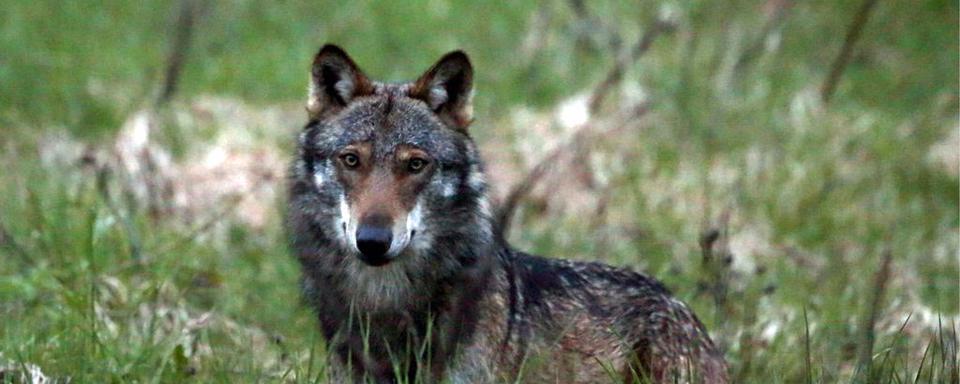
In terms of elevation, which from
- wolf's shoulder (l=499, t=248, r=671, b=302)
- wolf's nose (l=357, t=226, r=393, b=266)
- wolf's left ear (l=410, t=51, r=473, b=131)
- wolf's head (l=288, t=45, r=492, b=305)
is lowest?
wolf's shoulder (l=499, t=248, r=671, b=302)

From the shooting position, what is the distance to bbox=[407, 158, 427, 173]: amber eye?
6.10 metres

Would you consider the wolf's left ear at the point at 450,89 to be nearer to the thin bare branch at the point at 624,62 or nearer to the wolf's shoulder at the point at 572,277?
the wolf's shoulder at the point at 572,277

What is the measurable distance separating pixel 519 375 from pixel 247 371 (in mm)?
1086

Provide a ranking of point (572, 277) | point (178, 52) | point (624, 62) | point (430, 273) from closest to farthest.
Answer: point (430, 273)
point (572, 277)
point (178, 52)
point (624, 62)

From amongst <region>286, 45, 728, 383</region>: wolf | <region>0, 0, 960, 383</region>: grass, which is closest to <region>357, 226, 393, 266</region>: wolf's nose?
<region>286, 45, 728, 383</region>: wolf

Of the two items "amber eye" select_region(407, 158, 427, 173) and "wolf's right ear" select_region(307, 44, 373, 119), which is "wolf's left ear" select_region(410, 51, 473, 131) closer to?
"wolf's right ear" select_region(307, 44, 373, 119)

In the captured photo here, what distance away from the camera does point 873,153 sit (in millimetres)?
12344

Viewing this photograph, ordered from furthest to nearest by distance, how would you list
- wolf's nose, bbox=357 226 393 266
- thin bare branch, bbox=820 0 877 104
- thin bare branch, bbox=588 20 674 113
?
thin bare branch, bbox=588 20 674 113, thin bare branch, bbox=820 0 877 104, wolf's nose, bbox=357 226 393 266

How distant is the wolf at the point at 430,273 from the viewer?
19.7 feet

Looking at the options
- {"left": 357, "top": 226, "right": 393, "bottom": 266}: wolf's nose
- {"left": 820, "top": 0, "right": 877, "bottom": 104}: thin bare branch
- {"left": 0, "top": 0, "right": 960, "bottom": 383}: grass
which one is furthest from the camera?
{"left": 820, "top": 0, "right": 877, "bottom": 104}: thin bare branch

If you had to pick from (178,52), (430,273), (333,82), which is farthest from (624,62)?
(430,273)

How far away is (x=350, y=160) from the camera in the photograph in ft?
20.1

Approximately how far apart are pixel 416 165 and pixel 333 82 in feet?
1.96

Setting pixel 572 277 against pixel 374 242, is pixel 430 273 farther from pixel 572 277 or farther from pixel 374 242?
pixel 572 277
